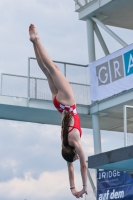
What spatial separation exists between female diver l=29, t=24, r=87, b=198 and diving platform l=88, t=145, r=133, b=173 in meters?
8.82

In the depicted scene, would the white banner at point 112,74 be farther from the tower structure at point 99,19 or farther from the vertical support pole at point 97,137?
the vertical support pole at point 97,137

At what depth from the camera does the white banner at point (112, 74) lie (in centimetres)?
2402

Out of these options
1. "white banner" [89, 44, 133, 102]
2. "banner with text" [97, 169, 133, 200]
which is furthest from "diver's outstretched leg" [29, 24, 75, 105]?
"white banner" [89, 44, 133, 102]

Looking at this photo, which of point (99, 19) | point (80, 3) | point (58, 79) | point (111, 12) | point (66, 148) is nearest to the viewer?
point (66, 148)

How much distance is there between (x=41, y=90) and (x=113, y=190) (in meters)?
5.81

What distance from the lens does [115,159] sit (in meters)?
19.8

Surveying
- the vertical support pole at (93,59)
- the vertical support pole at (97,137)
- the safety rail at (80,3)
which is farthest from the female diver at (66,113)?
the safety rail at (80,3)

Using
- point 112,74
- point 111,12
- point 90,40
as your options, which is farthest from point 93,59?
point 112,74

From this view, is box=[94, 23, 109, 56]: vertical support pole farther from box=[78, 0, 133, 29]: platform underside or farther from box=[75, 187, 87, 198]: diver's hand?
box=[75, 187, 87, 198]: diver's hand

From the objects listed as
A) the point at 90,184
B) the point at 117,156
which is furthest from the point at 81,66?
the point at 117,156

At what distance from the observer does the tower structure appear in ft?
86.6

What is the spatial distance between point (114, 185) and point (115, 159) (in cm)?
397

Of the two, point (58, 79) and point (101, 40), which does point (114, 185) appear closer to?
point (101, 40)

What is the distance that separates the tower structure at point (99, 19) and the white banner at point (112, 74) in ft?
1.79
